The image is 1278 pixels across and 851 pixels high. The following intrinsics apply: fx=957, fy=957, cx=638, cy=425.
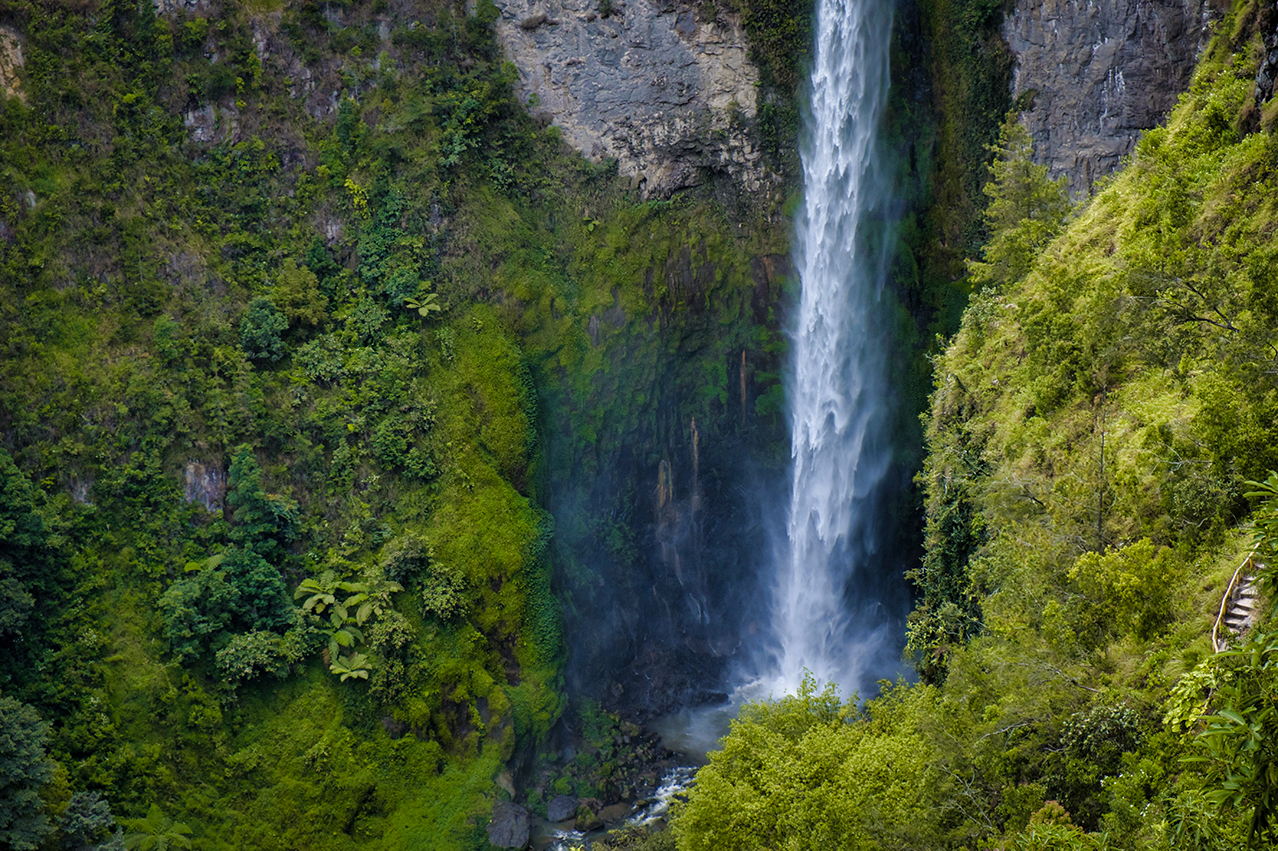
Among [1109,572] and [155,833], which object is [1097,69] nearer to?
[1109,572]

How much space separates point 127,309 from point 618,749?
56.6 ft

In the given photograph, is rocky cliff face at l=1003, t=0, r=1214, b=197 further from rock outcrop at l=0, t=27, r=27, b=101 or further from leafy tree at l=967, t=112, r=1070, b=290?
rock outcrop at l=0, t=27, r=27, b=101

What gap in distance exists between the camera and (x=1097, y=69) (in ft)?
85.2

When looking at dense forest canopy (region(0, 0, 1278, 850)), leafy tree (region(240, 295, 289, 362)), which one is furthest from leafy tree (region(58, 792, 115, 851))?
leafy tree (region(240, 295, 289, 362))

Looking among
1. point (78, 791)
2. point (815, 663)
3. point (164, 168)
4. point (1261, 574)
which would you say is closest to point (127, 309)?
point (164, 168)

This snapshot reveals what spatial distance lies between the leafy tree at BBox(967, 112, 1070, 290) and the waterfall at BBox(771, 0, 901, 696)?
17.7 ft

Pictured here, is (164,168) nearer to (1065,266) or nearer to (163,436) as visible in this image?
(163,436)

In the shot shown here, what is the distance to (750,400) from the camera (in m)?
31.1

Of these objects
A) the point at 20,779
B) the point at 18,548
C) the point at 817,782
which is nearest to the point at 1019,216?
the point at 817,782

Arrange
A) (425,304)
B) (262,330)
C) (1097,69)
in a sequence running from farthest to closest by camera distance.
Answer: (425,304) < (1097,69) < (262,330)

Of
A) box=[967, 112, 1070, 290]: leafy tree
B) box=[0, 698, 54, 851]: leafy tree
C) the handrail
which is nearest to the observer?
the handrail

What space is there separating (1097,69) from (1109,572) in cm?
1965

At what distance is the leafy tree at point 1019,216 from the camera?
21.1m

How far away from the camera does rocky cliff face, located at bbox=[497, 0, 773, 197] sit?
1155 inches
